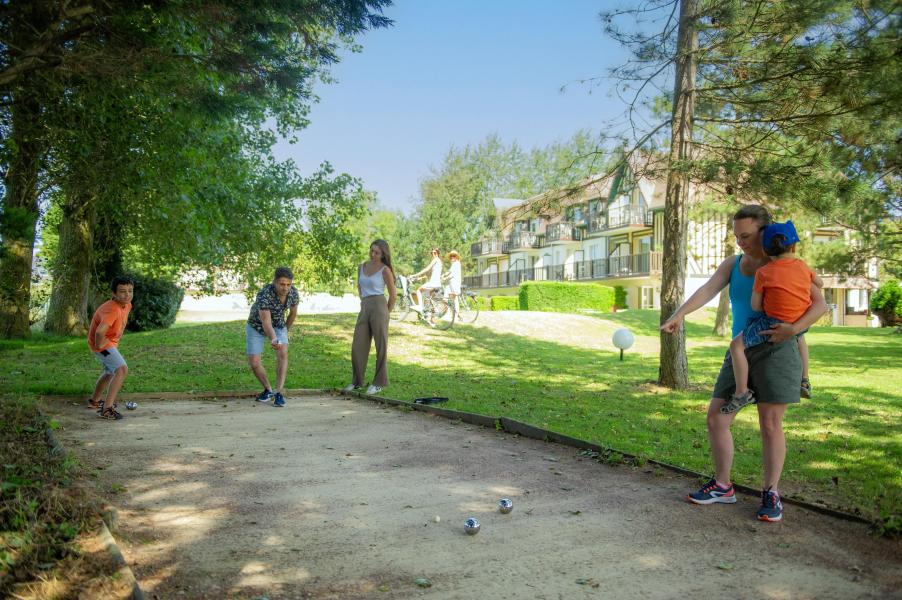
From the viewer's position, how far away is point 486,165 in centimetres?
6353

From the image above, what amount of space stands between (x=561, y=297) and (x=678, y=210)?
29.7 metres

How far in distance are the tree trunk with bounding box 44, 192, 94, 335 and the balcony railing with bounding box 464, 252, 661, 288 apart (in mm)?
32989

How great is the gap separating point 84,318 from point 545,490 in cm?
1875

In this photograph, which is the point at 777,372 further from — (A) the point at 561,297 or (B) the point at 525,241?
(B) the point at 525,241

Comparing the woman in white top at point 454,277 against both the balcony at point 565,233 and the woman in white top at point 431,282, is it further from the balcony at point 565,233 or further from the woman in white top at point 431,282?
the balcony at point 565,233

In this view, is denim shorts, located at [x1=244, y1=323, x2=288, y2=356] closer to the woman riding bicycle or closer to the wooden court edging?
the wooden court edging

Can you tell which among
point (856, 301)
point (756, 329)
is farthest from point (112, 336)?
point (856, 301)

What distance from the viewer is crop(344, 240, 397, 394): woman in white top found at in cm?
995

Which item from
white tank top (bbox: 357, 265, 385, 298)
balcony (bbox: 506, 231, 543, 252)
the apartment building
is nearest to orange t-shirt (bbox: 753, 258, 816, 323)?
white tank top (bbox: 357, 265, 385, 298)

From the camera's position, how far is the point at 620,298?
47.2 meters

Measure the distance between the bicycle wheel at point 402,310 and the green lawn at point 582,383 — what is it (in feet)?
4.17

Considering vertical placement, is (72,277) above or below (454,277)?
below

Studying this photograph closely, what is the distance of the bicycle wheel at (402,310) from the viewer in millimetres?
19986

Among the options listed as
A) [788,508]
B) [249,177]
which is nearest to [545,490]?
[788,508]
